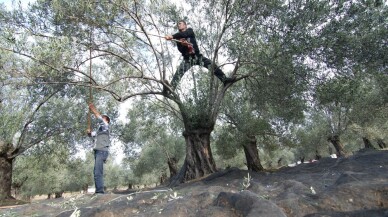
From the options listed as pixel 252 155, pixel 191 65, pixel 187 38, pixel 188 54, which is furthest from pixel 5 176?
pixel 252 155

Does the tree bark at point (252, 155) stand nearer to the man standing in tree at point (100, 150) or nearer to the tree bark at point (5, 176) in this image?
the man standing in tree at point (100, 150)

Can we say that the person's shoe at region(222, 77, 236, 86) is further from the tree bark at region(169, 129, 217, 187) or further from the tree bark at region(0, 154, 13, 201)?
the tree bark at region(0, 154, 13, 201)

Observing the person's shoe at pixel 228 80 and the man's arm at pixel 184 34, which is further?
the person's shoe at pixel 228 80

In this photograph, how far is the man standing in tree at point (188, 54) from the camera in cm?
1242

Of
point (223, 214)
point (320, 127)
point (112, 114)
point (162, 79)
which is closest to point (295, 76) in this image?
point (162, 79)

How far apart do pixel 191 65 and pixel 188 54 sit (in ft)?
2.14

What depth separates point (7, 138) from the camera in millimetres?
17859

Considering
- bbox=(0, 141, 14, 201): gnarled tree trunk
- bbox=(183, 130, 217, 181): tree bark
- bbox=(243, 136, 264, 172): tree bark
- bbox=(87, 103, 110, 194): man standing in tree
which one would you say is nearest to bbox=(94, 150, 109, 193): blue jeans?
bbox=(87, 103, 110, 194): man standing in tree

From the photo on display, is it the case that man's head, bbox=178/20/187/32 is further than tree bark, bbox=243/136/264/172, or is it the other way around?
tree bark, bbox=243/136/264/172

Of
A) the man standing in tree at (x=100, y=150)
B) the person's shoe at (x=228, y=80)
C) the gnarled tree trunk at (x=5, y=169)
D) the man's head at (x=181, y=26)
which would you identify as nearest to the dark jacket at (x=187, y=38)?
the man's head at (x=181, y=26)

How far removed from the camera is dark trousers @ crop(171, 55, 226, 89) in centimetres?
1360

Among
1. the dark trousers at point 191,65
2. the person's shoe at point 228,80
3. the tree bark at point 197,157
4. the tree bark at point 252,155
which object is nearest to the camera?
the dark trousers at point 191,65

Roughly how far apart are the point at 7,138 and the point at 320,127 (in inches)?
1420

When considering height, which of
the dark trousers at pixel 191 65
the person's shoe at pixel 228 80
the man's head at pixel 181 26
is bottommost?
the person's shoe at pixel 228 80
